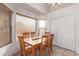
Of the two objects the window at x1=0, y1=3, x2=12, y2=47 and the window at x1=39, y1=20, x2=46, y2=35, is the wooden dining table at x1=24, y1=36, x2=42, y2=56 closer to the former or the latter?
the window at x1=39, y1=20, x2=46, y2=35

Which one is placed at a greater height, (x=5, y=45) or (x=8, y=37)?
(x=8, y=37)

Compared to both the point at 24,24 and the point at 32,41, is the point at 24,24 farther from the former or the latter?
the point at 32,41

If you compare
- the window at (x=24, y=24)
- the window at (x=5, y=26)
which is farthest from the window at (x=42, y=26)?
the window at (x=5, y=26)

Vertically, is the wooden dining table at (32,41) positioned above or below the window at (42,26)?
below

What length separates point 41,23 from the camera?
2.14 metres

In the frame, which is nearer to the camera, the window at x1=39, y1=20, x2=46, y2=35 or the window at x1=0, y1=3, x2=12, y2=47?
the window at x1=0, y1=3, x2=12, y2=47

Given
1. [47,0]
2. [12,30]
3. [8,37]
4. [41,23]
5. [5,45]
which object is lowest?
[5,45]

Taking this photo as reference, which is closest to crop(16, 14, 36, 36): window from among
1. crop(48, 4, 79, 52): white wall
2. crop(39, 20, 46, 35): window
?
crop(39, 20, 46, 35): window

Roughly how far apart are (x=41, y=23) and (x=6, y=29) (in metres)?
0.81

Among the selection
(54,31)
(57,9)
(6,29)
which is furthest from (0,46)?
(57,9)

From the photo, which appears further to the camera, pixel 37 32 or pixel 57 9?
pixel 57 9

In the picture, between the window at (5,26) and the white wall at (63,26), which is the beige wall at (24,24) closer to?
the window at (5,26)

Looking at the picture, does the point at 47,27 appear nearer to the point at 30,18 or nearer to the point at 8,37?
the point at 30,18

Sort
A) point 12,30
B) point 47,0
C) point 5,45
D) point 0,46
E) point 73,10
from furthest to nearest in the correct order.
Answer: point 73,10, point 12,30, point 5,45, point 0,46, point 47,0
